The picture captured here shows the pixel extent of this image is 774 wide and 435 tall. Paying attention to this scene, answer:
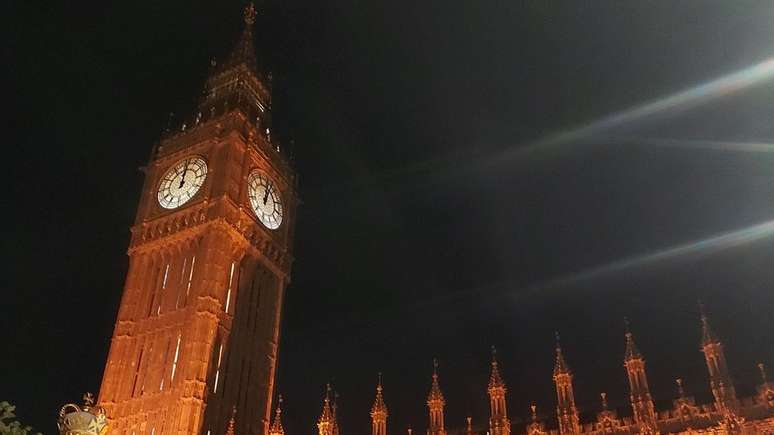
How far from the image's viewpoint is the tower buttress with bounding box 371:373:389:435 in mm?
46500

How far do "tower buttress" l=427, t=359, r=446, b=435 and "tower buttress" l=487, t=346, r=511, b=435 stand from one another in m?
3.03

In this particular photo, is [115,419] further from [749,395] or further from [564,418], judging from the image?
[749,395]

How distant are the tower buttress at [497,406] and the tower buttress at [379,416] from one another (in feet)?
21.6

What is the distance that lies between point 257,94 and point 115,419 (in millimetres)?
31526

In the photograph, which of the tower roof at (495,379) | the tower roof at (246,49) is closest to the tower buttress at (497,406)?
the tower roof at (495,379)

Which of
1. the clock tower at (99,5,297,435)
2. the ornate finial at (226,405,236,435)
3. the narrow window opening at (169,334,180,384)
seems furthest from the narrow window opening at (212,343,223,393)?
the narrow window opening at (169,334,180,384)

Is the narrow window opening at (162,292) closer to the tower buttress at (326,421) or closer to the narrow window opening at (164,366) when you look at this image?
the narrow window opening at (164,366)

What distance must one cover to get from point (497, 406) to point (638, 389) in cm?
810

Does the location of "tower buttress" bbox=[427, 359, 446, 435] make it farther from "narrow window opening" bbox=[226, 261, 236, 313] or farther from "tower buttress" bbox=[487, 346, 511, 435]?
"narrow window opening" bbox=[226, 261, 236, 313]

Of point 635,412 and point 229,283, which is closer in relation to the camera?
point 635,412

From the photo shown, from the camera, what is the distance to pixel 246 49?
2810 inches

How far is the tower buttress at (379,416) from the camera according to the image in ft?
153

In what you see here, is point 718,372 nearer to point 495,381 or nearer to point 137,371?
point 495,381

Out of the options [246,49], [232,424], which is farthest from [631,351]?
[246,49]
